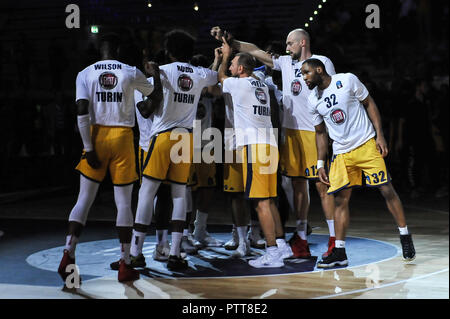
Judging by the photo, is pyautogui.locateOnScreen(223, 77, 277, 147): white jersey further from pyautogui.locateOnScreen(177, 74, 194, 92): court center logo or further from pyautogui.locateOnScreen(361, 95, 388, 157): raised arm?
pyautogui.locateOnScreen(361, 95, 388, 157): raised arm

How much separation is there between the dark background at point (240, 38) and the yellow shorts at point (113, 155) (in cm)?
663

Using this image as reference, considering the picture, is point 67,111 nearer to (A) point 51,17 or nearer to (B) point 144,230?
(A) point 51,17

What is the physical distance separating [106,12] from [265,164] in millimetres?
12381

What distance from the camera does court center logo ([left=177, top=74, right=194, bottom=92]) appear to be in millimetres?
5898

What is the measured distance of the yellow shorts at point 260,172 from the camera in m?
6.10

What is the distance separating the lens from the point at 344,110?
6.04m

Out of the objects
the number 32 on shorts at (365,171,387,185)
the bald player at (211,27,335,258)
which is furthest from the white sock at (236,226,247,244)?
the number 32 on shorts at (365,171,387,185)

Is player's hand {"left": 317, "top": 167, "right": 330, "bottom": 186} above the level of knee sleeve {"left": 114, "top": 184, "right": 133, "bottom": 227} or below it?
above

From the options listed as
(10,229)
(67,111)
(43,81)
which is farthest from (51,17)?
(10,229)

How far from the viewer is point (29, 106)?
58.3ft

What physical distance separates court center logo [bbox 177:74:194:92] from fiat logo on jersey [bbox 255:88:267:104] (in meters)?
0.61

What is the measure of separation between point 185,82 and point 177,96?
14 centimetres

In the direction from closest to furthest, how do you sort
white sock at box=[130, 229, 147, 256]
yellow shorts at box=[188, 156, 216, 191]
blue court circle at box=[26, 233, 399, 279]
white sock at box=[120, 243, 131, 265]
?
white sock at box=[120, 243, 131, 265], blue court circle at box=[26, 233, 399, 279], white sock at box=[130, 229, 147, 256], yellow shorts at box=[188, 156, 216, 191]

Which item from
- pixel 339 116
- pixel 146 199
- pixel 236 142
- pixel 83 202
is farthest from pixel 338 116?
pixel 83 202
